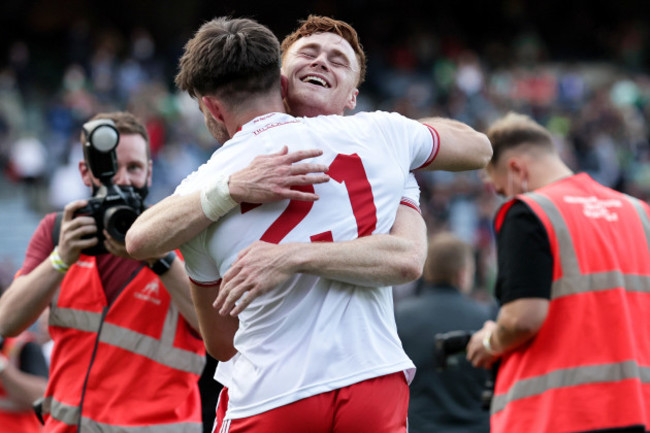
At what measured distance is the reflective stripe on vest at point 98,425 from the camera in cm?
382

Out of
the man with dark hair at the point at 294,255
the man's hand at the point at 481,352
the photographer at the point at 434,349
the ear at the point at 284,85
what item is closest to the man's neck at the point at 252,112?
the man with dark hair at the point at 294,255

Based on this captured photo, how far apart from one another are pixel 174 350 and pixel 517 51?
67.9ft

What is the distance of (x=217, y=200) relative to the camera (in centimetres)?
282

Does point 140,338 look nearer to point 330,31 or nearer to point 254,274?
point 254,274

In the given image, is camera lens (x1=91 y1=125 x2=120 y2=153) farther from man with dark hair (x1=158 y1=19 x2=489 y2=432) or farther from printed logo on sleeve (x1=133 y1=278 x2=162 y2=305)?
man with dark hair (x1=158 y1=19 x2=489 y2=432)

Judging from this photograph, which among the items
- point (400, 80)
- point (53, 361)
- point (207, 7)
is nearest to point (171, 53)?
point (207, 7)

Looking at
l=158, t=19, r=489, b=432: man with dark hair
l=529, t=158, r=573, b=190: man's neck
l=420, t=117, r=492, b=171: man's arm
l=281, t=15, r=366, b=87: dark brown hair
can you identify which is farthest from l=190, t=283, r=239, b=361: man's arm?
l=529, t=158, r=573, b=190: man's neck

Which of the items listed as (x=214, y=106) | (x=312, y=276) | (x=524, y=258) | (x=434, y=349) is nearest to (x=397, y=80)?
(x=434, y=349)

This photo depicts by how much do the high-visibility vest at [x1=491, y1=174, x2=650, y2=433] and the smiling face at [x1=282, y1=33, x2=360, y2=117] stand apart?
988mm

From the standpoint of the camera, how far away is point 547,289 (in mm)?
3729

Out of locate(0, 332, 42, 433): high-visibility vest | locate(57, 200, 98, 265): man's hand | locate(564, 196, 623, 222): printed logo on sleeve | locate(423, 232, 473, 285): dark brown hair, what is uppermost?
locate(57, 200, 98, 265): man's hand

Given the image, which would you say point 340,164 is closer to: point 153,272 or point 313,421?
point 313,421

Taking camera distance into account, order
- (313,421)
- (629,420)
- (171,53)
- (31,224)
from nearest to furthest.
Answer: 1. (313,421)
2. (629,420)
3. (31,224)
4. (171,53)

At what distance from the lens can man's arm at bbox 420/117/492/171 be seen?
3.19 m
